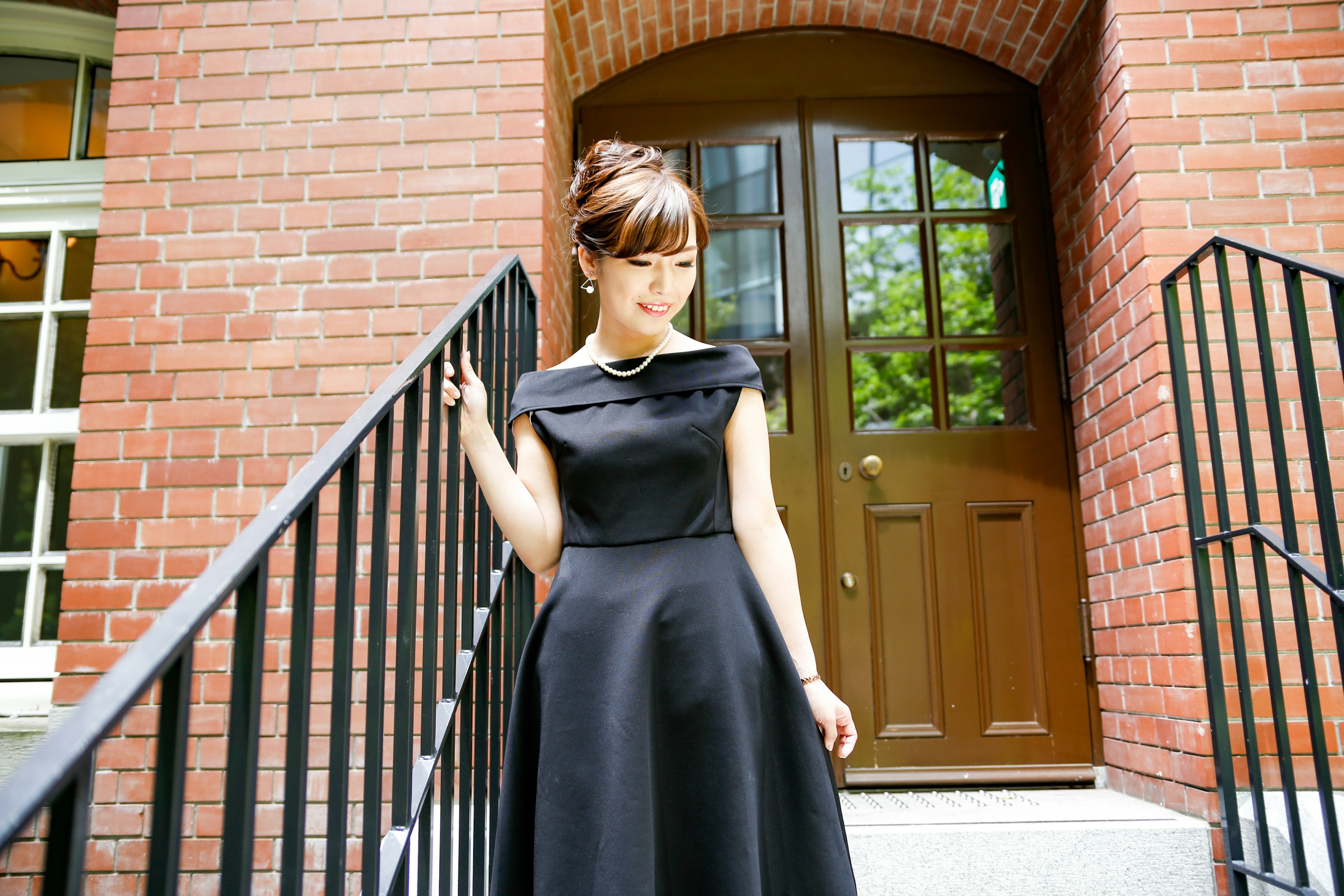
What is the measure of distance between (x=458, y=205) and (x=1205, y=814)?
281 centimetres

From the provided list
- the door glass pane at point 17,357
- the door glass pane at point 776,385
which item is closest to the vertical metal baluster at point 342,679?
the door glass pane at point 776,385

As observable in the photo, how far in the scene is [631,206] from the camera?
139cm

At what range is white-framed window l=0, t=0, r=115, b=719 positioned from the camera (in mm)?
3092

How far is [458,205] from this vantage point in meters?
2.76

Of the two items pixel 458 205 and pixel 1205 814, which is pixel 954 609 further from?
pixel 458 205

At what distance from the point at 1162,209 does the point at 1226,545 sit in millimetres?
1172

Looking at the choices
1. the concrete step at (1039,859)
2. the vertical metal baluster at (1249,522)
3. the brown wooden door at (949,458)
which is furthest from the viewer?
the brown wooden door at (949,458)

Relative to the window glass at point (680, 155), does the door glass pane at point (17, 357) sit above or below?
below

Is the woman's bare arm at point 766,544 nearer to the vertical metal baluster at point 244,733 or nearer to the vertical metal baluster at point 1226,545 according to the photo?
the vertical metal baluster at point 244,733

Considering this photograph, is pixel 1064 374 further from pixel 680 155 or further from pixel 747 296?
pixel 680 155

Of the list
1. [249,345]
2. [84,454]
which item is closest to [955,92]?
[249,345]

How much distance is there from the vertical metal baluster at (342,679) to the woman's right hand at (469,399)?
0.32m

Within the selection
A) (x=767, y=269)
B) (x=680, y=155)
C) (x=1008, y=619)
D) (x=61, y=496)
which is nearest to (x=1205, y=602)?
(x=1008, y=619)

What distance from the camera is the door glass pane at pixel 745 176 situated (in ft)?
11.4
